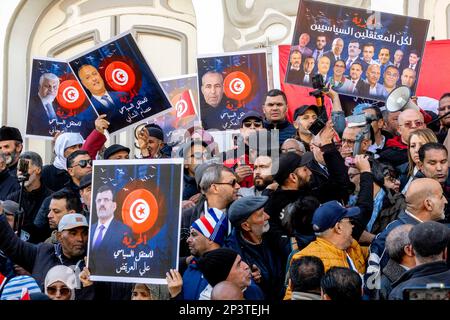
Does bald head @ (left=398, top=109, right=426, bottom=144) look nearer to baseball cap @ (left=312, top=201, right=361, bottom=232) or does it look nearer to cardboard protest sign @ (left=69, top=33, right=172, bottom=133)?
baseball cap @ (left=312, top=201, right=361, bottom=232)

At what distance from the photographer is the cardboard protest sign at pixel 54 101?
12.3 metres

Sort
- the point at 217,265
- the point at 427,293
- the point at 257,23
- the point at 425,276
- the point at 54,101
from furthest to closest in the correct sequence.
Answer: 1. the point at 257,23
2. the point at 54,101
3. the point at 217,265
4. the point at 425,276
5. the point at 427,293

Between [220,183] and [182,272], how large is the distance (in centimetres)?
75

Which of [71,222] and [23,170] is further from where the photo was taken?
[23,170]

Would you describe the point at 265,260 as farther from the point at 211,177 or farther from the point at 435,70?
the point at 435,70

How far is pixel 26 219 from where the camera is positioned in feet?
35.0

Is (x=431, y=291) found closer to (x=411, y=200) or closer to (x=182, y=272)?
(x=411, y=200)

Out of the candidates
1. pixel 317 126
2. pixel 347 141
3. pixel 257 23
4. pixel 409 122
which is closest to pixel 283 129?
pixel 317 126

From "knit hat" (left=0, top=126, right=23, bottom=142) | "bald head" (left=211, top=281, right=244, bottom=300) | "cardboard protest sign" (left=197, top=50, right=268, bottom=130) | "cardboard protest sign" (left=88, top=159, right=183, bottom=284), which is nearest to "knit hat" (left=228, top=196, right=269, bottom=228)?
"cardboard protest sign" (left=88, top=159, right=183, bottom=284)

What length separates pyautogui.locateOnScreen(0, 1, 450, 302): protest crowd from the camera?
8414mm

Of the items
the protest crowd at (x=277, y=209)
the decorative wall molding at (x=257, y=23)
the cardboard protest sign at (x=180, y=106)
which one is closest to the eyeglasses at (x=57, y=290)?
the protest crowd at (x=277, y=209)

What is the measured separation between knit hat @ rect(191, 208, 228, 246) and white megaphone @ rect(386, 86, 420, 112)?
7.18 feet

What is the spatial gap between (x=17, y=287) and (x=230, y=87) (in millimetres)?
3574

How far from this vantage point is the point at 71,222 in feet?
31.4
